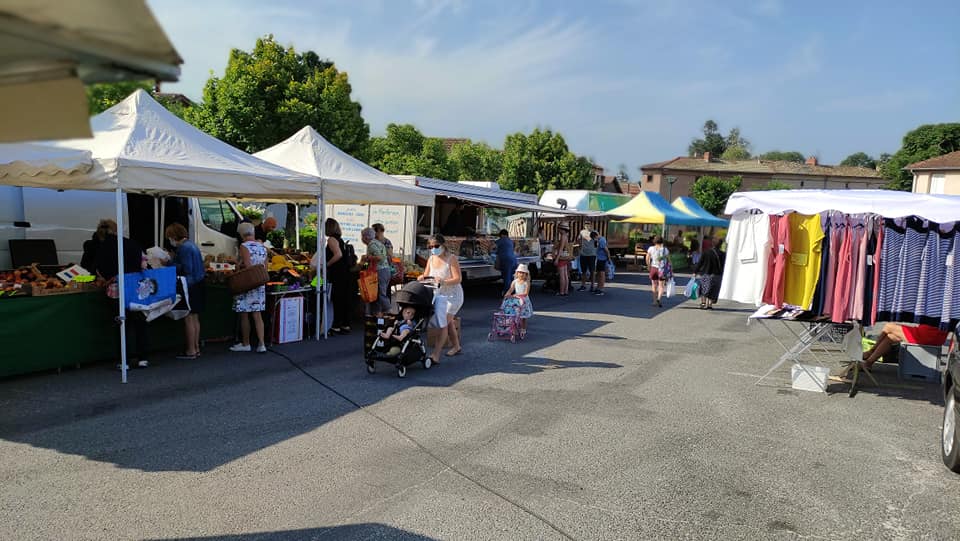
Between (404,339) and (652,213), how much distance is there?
19.5 meters

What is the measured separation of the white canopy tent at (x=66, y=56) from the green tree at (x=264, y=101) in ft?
76.9

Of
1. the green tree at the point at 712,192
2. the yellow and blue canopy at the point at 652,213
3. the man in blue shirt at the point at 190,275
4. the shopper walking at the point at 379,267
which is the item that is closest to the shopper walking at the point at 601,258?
the yellow and blue canopy at the point at 652,213

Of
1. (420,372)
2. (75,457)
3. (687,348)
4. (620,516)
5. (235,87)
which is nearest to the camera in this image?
(620,516)

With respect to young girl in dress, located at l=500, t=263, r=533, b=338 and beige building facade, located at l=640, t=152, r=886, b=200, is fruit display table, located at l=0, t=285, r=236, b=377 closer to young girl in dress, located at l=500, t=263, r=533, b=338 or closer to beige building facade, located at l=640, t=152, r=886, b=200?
young girl in dress, located at l=500, t=263, r=533, b=338

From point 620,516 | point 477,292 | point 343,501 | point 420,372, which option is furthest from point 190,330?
point 477,292

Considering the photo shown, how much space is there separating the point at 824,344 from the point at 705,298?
14.0 feet

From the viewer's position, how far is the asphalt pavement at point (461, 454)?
3.85 metres

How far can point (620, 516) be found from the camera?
3975 millimetres

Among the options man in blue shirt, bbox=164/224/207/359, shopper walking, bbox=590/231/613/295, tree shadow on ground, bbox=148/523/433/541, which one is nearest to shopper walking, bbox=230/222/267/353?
man in blue shirt, bbox=164/224/207/359

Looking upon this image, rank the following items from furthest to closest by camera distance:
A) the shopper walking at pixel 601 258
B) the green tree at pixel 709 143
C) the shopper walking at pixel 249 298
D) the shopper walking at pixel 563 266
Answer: the green tree at pixel 709 143 → the shopper walking at pixel 601 258 → the shopper walking at pixel 563 266 → the shopper walking at pixel 249 298

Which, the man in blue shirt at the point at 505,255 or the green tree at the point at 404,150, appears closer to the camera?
the man in blue shirt at the point at 505,255

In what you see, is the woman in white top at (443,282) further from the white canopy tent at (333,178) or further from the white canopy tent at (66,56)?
the white canopy tent at (66,56)

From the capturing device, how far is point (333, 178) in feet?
31.1

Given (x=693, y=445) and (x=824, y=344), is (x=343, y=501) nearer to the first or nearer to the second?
(x=693, y=445)
